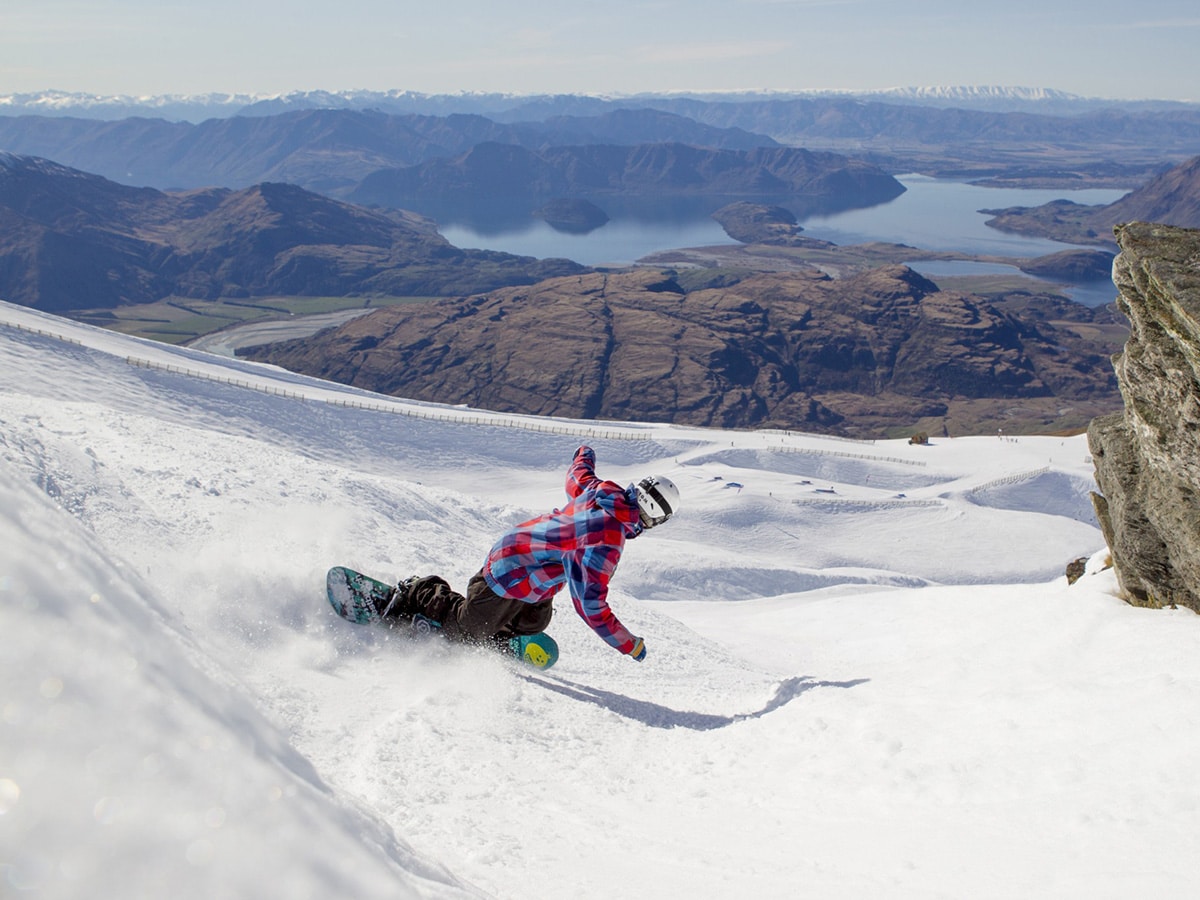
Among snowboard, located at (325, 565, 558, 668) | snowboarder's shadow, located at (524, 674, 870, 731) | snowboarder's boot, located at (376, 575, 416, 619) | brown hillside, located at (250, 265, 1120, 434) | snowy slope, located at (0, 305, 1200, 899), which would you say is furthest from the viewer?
brown hillside, located at (250, 265, 1120, 434)

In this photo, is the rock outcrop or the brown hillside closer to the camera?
the rock outcrop

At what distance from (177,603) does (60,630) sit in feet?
15.6

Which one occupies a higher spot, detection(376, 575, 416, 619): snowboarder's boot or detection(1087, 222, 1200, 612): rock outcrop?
detection(1087, 222, 1200, 612): rock outcrop

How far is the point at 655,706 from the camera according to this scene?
7176 millimetres

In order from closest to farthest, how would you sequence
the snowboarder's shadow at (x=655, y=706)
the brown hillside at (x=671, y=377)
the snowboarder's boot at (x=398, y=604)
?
the snowboarder's shadow at (x=655, y=706) < the snowboarder's boot at (x=398, y=604) < the brown hillside at (x=671, y=377)

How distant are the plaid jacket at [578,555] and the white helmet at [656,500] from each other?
0.09 m

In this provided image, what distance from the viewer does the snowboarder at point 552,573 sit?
23.1ft

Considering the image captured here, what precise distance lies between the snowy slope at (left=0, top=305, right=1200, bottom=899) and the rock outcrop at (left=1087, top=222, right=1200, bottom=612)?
1.91ft

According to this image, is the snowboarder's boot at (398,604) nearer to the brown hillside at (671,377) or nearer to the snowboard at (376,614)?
the snowboard at (376,614)

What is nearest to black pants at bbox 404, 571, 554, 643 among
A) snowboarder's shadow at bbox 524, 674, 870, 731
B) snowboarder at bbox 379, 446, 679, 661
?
snowboarder at bbox 379, 446, 679, 661

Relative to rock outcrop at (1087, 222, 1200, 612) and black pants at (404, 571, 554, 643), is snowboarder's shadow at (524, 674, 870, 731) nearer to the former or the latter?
black pants at (404, 571, 554, 643)

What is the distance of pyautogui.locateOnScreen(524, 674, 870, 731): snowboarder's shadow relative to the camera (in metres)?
6.74

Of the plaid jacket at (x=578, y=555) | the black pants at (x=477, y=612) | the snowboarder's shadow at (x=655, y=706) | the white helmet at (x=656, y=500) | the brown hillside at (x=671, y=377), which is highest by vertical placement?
the white helmet at (x=656, y=500)

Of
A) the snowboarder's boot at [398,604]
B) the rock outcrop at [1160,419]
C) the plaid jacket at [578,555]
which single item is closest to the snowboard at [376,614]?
the snowboarder's boot at [398,604]
